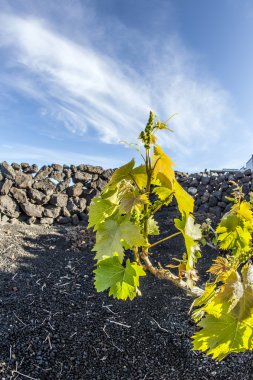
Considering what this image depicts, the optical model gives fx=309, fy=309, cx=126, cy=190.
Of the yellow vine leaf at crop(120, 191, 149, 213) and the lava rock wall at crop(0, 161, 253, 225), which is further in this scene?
the lava rock wall at crop(0, 161, 253, 225)

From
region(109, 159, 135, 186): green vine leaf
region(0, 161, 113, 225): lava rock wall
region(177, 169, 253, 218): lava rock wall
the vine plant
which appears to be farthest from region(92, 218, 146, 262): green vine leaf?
region(177, 169, 253, 218): lava rock wall

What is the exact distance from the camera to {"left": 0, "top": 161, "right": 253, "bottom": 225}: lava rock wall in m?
5.45

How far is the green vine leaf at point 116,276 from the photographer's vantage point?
1693 millimetres

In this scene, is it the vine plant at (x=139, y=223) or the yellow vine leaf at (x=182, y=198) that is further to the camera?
the yellow vine leaf at (x=182, y=198)

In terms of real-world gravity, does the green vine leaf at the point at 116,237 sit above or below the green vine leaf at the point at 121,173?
below

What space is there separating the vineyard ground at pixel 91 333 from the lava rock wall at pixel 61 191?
2.27 metres

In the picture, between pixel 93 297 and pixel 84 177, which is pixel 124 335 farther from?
pixel 84 177

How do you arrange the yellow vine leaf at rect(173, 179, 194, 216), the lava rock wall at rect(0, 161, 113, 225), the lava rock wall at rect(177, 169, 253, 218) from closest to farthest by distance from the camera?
the yellow vine leaf at rect(173, 179, 194, 216) < the lava rock wall at rect(0, 161, 113, 225) < the lava rock wall at rect(177, 169, 253, 218)

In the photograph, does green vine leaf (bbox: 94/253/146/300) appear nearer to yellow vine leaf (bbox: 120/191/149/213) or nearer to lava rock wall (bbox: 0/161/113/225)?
yellow vine leaf (bbox: 120/191/149/213)

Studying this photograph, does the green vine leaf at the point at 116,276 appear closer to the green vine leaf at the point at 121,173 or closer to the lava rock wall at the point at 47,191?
the green vine leaf at the point at 121,173

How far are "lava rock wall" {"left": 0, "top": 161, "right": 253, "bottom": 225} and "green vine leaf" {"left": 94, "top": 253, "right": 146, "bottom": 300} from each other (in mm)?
4016

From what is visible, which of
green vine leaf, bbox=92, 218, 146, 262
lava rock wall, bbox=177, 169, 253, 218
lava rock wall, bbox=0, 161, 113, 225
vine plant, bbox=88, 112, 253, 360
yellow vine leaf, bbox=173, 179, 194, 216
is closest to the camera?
vine plant, bbox=88, 112, 253, 360

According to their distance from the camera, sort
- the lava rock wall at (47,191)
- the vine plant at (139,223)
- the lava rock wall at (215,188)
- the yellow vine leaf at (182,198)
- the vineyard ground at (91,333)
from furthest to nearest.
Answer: the lava rock wall at (215,188), the lava rock wall at (47,191), the vineyard ground at (91,333), the yellow vine leaf at (182,198), the vine plant at (139,223)

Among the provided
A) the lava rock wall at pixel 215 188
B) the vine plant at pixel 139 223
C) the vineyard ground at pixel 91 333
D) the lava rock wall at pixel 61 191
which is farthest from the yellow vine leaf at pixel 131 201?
the lava rock wall at pixel 215 188
